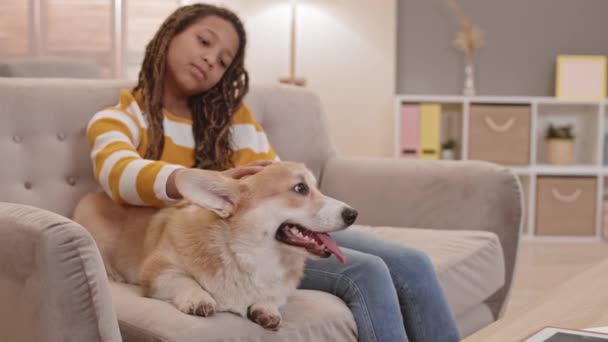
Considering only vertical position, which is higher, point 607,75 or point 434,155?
point 607,75

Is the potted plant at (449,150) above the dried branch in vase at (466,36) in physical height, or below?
below

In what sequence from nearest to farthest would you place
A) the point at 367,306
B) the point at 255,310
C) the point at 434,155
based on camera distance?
the point at 255,310
the point at 367,306
the point at 434,155

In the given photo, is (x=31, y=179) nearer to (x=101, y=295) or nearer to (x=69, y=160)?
(x=69, y=160)

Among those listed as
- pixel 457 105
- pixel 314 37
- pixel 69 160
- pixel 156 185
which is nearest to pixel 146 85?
pixel 69 160

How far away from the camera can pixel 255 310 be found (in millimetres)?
1332

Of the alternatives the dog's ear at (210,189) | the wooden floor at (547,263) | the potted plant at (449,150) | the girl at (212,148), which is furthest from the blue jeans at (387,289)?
the potted plant at (449,150)

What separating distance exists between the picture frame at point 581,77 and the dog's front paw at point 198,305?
3563mm

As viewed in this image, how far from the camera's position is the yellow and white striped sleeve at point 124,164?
5.00ft

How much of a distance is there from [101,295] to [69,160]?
Result: 78cm

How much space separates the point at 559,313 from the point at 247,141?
0.93 m

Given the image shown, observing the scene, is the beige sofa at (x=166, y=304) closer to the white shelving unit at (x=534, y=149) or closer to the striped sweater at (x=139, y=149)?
the striped sweater at (x=139, y=149)

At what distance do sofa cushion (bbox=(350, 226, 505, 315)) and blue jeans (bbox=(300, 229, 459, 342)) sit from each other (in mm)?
220

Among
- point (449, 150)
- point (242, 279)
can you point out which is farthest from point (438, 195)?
point (449, 150)

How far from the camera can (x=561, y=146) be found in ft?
14.3
